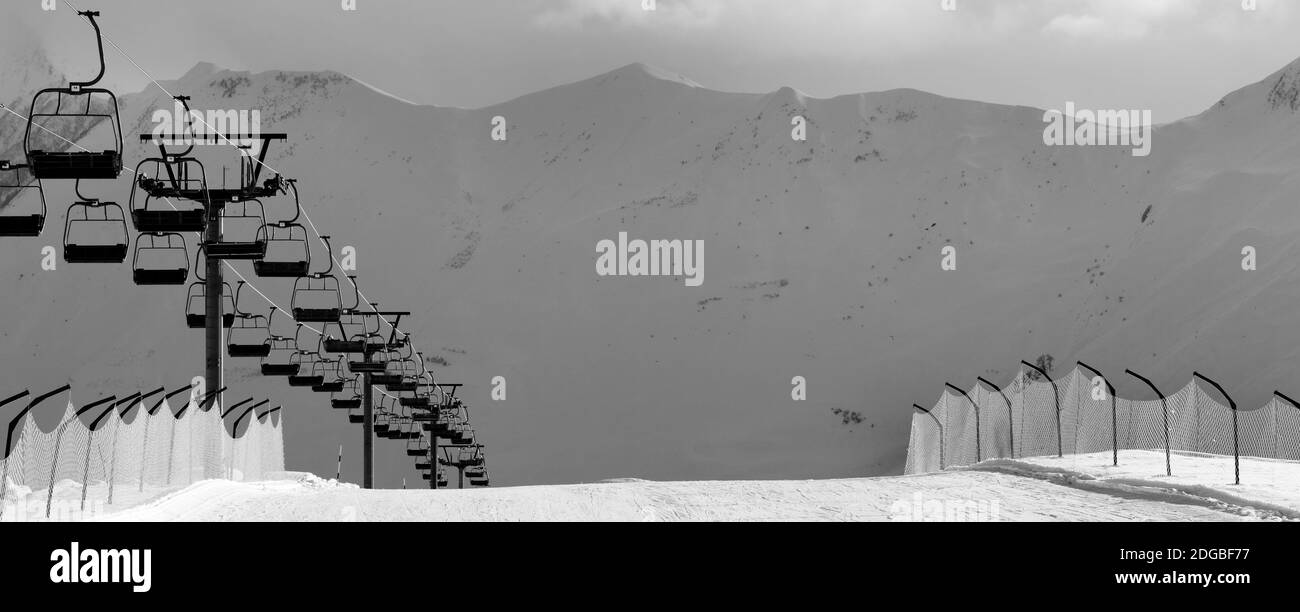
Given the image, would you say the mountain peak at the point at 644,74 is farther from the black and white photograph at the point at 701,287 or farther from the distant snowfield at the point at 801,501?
the distant snowfield at the point at 801,501

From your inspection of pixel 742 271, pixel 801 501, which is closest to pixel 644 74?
pixel 742 271

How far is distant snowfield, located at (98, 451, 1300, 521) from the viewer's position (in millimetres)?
17594

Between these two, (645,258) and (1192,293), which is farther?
(645,258)

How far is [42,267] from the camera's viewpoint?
116 m

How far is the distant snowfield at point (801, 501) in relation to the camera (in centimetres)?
1759

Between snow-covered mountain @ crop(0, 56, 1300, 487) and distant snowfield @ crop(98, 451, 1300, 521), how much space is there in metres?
35.8

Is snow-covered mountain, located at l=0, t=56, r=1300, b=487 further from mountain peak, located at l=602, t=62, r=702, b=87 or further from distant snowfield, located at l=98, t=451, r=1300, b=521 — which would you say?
distant snowfield, located at l=98, t=451, r=1300, b=521

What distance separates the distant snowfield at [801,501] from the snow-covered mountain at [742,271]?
3579 centimetres

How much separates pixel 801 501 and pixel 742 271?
255 ft
